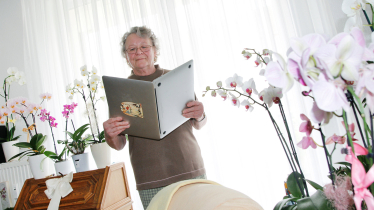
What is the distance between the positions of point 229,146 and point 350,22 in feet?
5.13

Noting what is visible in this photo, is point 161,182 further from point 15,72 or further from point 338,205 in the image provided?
point 15,72

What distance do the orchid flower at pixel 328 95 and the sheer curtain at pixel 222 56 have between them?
1.77 m

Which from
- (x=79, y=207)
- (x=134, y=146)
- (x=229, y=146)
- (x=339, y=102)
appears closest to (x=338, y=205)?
(x=339, y=102)

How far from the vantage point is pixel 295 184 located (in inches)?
18.9

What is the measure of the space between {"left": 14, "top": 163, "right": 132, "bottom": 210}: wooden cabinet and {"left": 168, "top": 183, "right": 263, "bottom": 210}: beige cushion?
989 mm

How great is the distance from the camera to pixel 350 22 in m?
0.57

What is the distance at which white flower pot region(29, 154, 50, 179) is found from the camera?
1628mm

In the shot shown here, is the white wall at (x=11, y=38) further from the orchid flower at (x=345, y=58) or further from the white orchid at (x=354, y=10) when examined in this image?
the orchid flower at (x=345, y=58)

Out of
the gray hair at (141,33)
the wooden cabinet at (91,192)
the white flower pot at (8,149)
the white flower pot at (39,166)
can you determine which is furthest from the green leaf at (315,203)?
the white flower pot at (8,149)

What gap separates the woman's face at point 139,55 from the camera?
1.48 metres

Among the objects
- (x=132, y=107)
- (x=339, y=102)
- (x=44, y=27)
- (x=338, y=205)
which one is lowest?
(x=338, y=205)

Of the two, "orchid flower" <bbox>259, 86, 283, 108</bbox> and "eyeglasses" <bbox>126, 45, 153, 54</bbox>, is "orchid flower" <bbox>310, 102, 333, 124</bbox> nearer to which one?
"orchid flower" <bbox>259, 86, 283, 108</bbox>

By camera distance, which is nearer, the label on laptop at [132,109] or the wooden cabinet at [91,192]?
the label on laptop at [132,109]

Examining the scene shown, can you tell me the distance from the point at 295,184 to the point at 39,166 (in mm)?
1593
